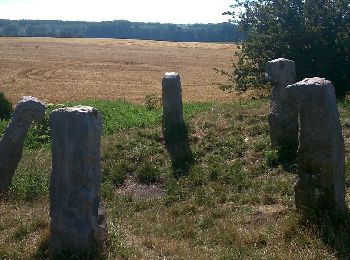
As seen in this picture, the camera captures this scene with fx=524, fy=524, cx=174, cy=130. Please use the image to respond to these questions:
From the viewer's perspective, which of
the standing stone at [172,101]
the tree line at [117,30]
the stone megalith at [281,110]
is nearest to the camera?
the stone megalith at [281,110]

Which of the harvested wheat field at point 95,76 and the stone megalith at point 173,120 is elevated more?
the stone megalith at point 173,120

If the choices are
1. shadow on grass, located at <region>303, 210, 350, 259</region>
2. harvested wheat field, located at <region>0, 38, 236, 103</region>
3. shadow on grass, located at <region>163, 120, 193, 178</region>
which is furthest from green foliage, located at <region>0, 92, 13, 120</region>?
shadow on grass, located at <region>303, 210, 350, 259</region>

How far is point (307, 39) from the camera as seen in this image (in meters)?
20.1

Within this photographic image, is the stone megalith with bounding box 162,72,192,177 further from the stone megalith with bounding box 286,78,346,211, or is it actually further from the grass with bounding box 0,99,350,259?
the stone megalith with bounding box 286,78,346,211

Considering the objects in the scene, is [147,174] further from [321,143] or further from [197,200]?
[321,143]

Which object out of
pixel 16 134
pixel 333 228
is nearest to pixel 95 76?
pixel 16 134

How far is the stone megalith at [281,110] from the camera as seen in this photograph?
11664mm

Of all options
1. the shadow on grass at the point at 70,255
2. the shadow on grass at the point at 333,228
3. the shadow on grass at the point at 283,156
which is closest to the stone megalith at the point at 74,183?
the shadow on grass at the point at 70,255

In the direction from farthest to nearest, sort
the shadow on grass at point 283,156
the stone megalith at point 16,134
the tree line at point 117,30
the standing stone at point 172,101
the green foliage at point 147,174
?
the tree line at point 117,30
the standing stone at point 172,101
the green foliage at point 147,174
the shadow on grass at point 283,156
the stone megalith at point 16,134

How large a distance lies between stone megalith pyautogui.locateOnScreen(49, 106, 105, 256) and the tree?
47.8 ft

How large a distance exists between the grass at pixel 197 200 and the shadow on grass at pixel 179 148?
0.56ft

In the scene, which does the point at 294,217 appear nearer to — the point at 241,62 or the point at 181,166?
the point at 181,166

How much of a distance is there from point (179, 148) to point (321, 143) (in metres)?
6.04

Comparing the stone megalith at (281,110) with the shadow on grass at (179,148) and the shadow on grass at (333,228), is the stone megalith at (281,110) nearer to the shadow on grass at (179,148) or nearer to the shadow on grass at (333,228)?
the shadow on grass at (179,148)
